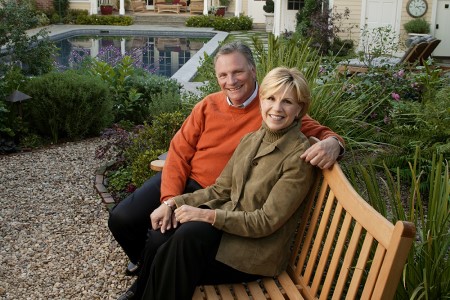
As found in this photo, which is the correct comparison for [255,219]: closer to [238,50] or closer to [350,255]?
[350,255]

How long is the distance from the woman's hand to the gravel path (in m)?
0.95

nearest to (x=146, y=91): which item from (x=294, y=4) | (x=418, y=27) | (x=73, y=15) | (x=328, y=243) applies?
(x=328, y=243)

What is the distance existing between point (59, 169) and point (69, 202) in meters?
0.91

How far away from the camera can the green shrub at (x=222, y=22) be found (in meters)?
24.8

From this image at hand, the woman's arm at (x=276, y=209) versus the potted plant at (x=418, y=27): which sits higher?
the potted plant at (x=418, y=27)

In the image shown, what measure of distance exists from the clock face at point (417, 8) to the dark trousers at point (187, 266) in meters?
14.9

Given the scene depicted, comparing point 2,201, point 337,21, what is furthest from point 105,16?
point 2,201

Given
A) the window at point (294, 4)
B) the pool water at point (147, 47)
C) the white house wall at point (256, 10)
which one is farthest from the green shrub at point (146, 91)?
the white house wall at point (256, 10)

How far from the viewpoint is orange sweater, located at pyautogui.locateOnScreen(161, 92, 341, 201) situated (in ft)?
9.64

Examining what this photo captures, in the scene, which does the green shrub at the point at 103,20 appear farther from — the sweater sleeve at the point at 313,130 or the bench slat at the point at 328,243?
the bench slat at the point at 328,243

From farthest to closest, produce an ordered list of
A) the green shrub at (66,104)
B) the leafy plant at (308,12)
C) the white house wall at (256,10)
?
the white house wall at (256,10) → the leafy plant at (308,12) → the green shrub at (66,104)

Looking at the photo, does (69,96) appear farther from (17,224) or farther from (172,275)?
(172,275)

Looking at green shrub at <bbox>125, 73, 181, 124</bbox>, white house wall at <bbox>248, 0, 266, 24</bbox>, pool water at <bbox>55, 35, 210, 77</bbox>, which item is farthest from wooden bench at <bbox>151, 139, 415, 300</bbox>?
white house wall at <bbox>248, 0, 266, 24</bbox>

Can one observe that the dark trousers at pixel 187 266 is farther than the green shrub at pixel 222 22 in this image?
No
